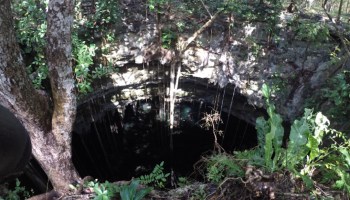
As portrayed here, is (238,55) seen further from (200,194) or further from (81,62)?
(200,194)

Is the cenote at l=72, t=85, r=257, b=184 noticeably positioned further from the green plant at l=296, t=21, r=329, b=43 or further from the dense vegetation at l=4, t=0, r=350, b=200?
the green plant at l=296, t=21, r=329, b=43

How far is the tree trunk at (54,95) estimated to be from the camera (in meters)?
3.22

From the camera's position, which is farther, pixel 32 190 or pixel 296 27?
pixel 296 27

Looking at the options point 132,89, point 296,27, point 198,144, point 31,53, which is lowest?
point 198,144

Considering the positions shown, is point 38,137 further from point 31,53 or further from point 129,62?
point 129,62

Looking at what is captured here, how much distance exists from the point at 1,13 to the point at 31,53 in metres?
2.16

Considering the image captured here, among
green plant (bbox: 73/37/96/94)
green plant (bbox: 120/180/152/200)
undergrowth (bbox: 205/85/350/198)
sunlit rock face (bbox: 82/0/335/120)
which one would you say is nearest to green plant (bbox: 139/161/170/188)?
green plant (bbox: 120/180/152/200)

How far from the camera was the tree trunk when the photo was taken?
3.22 meters

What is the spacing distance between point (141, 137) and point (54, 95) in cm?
355

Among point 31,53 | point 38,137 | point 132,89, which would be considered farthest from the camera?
point 132,89

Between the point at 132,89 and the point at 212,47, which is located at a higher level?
the point at 212,47

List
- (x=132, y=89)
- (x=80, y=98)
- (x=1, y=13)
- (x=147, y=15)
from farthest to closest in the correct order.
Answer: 1. (x=132, y=89)
2. (x=147, y=15)
3. (x=80, y=98)
4. (x=1, y=13)

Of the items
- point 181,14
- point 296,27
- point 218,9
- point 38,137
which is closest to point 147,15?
point 181,14

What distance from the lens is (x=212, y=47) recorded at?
6.25m
